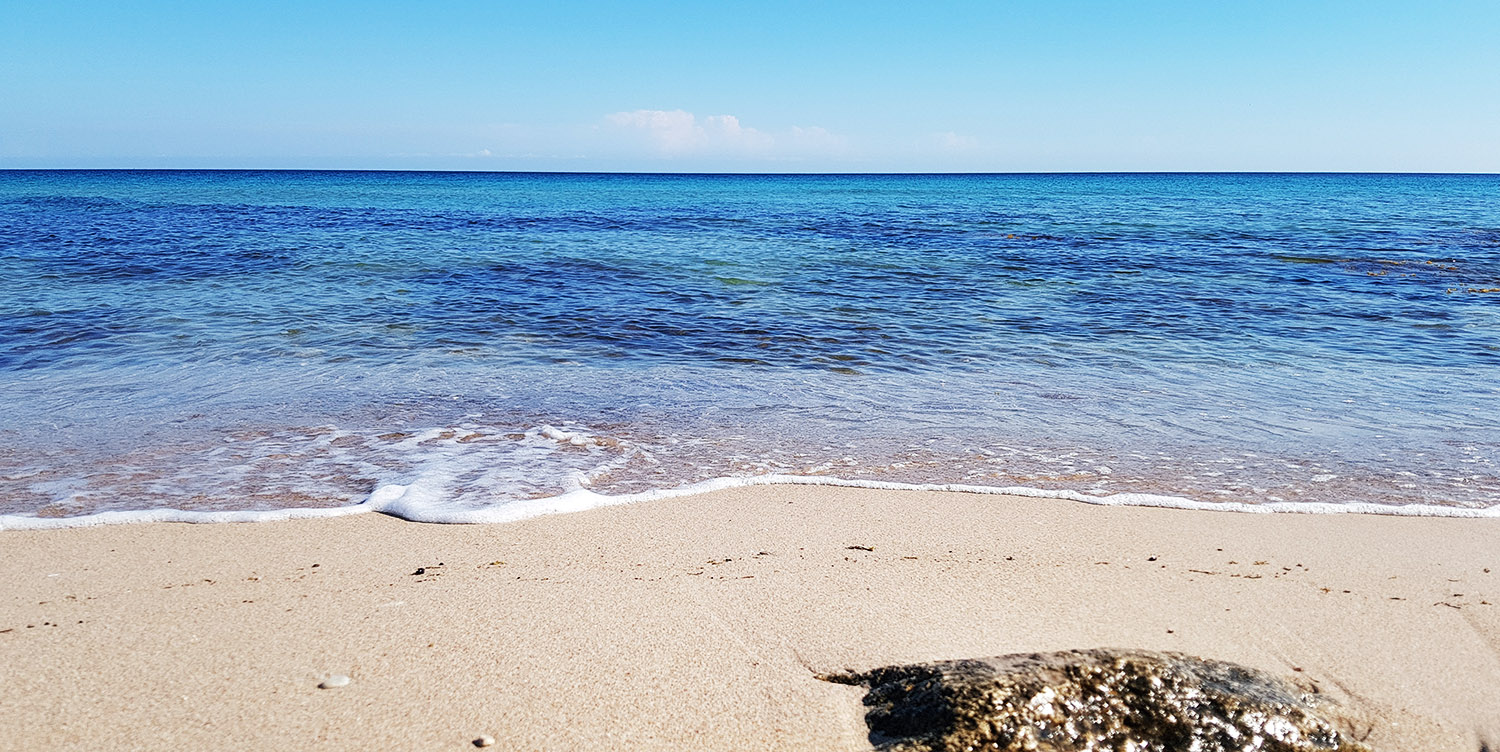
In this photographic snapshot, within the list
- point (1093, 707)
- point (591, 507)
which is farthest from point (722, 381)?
point (1093, 707)

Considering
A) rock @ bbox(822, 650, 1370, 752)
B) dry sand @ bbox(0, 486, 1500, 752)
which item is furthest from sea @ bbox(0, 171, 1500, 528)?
rock @ bbox(822, 650, 1370, 752)

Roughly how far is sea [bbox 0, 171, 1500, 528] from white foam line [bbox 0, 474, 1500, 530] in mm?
22

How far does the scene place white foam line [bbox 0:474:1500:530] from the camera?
13.4 ft

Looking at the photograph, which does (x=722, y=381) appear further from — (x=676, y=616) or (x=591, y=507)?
(x=676, y=616)

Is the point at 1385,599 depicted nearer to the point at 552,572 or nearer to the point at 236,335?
the point at 552,572

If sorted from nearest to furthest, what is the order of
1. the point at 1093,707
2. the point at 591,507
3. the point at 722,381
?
the point at 1093,707, the point at 591,507, the point at 722,381

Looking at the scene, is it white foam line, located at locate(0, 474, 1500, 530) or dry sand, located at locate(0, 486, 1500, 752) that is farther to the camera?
white foam line, located at locate(0, 474, 1500, 530)

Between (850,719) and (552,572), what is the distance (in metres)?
1.50

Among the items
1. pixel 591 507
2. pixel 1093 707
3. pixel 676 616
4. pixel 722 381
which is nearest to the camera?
pixel 1093 707

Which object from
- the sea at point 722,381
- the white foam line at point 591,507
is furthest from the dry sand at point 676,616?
the sea at point 722,381

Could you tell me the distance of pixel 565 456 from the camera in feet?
17.1

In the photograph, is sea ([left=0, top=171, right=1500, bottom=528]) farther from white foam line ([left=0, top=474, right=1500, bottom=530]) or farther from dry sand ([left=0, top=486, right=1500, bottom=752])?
dry sand ([left=0, top=486, right=1500, bottom=752])

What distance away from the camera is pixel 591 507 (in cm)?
435

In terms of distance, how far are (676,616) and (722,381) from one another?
4.20m
